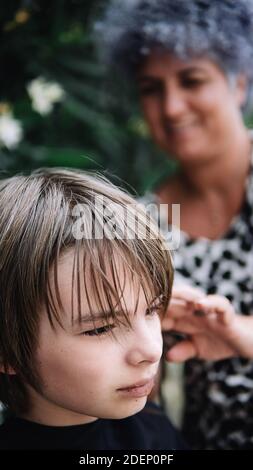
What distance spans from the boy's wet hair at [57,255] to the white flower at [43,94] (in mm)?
979

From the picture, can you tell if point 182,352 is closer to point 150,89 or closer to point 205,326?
point 205,326

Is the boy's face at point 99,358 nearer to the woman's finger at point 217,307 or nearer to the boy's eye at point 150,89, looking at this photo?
the woman's finger at point 217,307

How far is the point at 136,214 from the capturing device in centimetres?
98

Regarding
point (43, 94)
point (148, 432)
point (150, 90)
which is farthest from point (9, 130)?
point (148, 432)

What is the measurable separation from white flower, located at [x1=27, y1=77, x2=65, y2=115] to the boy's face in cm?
116

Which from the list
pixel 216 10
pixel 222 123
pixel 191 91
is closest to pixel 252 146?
pixel 222 123

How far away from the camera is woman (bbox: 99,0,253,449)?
144 cm

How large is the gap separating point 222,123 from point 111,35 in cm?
41

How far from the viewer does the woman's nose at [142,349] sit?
905mm

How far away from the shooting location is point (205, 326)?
3.91 feet

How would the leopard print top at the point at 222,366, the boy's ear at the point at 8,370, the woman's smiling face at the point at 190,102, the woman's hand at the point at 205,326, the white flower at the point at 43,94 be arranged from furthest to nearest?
1. the white flower at the point at 43,94
2. the woman's smiling face at the point at 190,102
3. the leopard print top at the point at 222,366
4. the woman's hand at the point at 205,326
5. the boy's ear at the point at 8,370

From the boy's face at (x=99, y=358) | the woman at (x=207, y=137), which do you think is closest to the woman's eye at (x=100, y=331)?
the boy's face at (x=99, y=358)

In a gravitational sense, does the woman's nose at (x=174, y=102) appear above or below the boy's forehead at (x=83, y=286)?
above

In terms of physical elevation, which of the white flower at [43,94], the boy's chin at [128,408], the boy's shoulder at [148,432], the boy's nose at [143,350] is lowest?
the boy's shoulder at [148,432]
